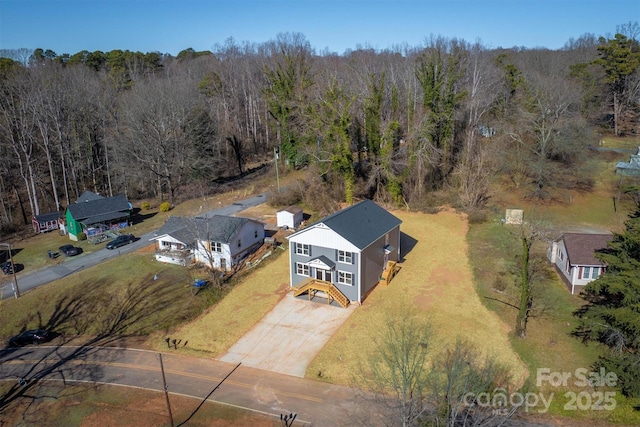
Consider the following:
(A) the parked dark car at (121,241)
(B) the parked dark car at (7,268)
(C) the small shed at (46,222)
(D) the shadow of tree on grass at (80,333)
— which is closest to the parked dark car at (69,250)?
(A) the parked dark car at (121,241)

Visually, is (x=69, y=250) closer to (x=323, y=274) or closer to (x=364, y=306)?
(x=323, y=274)

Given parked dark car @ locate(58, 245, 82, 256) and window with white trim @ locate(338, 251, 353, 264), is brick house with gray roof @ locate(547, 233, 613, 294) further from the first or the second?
parked dark car @ locate(58, 245, 82, 256)

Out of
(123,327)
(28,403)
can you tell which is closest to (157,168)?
(123,327)

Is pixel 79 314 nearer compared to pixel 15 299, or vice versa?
pixel 79 314

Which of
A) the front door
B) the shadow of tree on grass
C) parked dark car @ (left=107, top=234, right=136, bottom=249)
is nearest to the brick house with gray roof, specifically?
the front door

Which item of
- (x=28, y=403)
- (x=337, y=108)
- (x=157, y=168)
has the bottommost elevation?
(x=28, y=403)

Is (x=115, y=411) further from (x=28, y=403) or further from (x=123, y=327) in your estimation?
(x=123, y=327)
